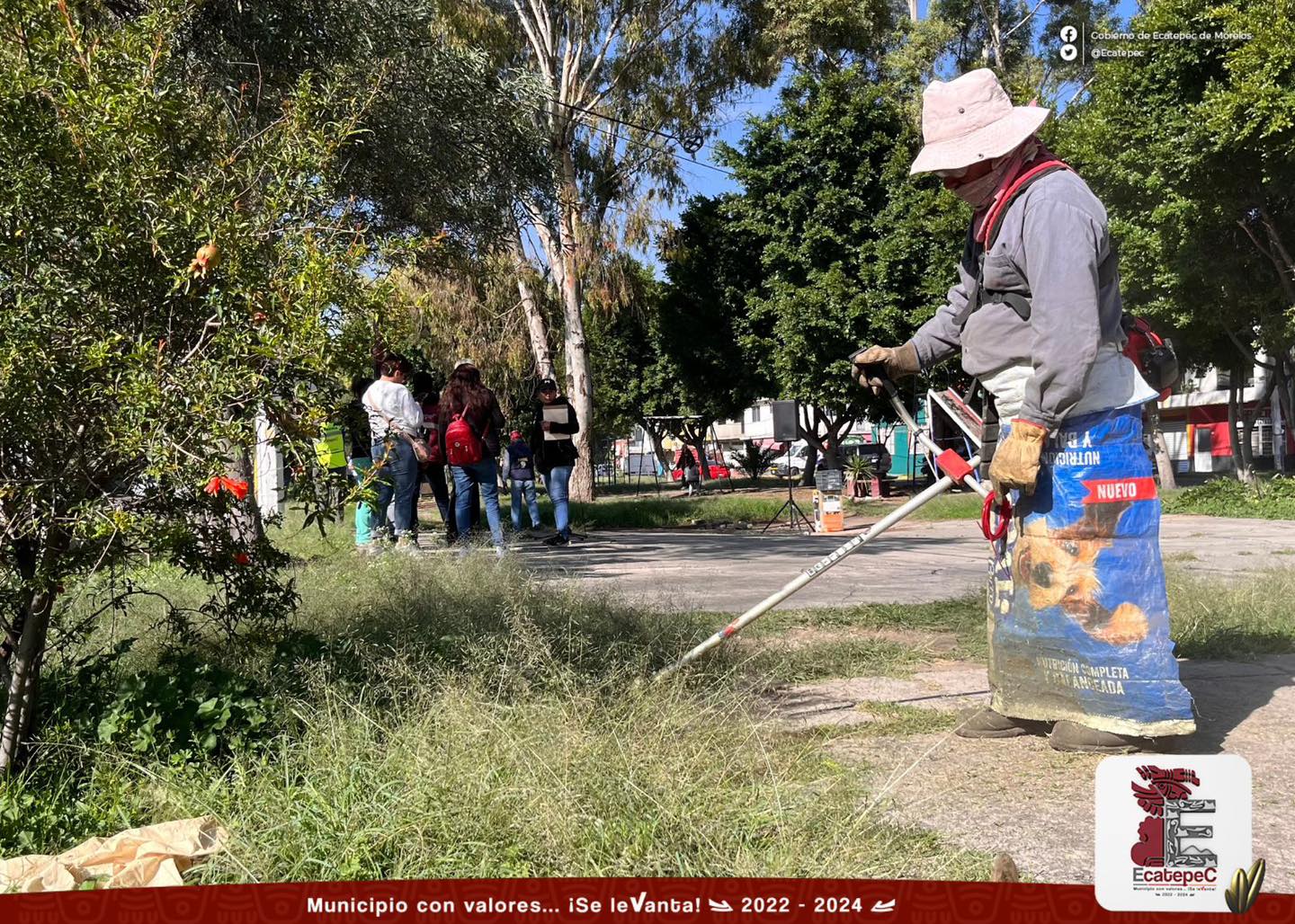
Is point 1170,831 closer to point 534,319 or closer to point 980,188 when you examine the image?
point 980,188

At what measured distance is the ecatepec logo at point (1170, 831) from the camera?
2.06 metres

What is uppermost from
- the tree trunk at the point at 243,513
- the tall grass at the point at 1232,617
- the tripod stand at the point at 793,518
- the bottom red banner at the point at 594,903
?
the tree trunk at the point at 243,513

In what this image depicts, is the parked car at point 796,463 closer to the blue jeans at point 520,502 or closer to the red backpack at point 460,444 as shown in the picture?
the blue jeans at point 520,502

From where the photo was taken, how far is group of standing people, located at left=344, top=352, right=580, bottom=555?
929 cm

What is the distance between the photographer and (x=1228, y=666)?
4699 millimetres

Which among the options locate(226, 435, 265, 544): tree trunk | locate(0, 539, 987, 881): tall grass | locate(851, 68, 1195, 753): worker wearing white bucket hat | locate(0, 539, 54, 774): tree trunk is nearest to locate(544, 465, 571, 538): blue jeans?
locate(0, 539, 987, 881): tall grass

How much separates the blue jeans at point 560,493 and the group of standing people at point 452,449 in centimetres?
1

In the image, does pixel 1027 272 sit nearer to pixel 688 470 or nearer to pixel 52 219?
pixel 52 219

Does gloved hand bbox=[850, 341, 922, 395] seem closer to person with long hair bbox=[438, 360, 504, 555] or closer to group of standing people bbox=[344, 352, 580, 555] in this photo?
group of standing people bbox=[344, 352, 580, 555]

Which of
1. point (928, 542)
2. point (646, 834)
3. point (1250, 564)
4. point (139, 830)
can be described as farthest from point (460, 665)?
point (928, 542)

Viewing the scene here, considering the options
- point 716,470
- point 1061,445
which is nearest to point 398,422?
point 1061,445

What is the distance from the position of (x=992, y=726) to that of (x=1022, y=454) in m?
1.00

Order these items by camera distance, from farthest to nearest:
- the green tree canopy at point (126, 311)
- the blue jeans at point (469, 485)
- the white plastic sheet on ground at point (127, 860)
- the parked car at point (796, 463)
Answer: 1. the parked car at point (796, 463)
2. the blue jeans at point (469, 485)
3. the green tree canopy at point (126, 311)
4. the white plastic sheet on ground at point (127, 860)

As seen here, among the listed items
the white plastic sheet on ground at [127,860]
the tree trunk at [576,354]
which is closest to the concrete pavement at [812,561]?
the white plastic sheet on ground at [127,860]
